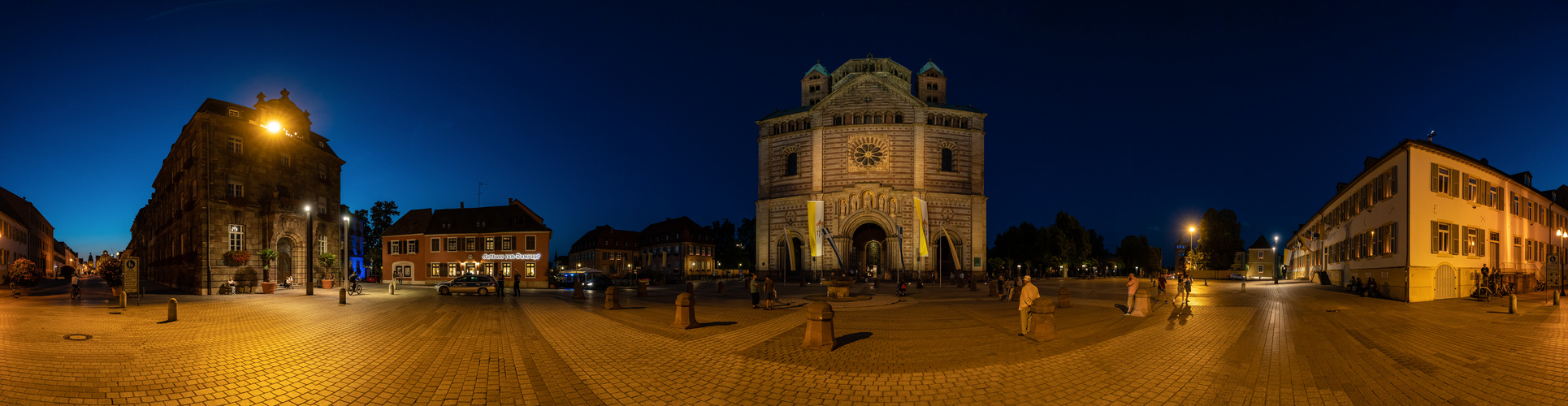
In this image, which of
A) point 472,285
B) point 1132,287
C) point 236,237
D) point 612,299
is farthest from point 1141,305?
point 236,237

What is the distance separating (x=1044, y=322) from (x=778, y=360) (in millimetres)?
5889

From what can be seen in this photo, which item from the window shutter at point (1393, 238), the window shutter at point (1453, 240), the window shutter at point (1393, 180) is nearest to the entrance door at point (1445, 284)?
the window shutter at point (1453, 240)

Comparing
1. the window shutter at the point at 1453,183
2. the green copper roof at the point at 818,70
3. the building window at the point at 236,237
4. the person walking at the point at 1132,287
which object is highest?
the green copper roof at the point at 818,70

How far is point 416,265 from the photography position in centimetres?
5416

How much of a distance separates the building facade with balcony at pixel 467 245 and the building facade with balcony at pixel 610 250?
A: 27.2 m

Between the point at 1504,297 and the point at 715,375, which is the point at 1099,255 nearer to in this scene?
the point at 1504,297

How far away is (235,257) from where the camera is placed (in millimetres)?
37188

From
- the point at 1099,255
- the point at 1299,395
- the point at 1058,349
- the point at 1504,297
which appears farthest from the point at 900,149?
the point at 1099,255

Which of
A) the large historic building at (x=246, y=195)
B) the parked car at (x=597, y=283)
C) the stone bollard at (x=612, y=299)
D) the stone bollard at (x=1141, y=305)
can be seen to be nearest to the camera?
the stone bollard at (x=1141, y=305)

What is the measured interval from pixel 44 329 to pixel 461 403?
48.7 ft

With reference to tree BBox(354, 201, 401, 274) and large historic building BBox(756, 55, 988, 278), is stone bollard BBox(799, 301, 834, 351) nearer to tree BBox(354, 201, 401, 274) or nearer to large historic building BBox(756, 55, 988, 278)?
large historic building BBox(756, 55, 988, 278)

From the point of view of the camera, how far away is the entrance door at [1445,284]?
26469 millimetres

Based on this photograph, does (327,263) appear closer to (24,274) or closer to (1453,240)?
(24,274)

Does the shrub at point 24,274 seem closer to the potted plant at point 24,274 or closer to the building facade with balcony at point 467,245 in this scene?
the potted plant at point 24,274
